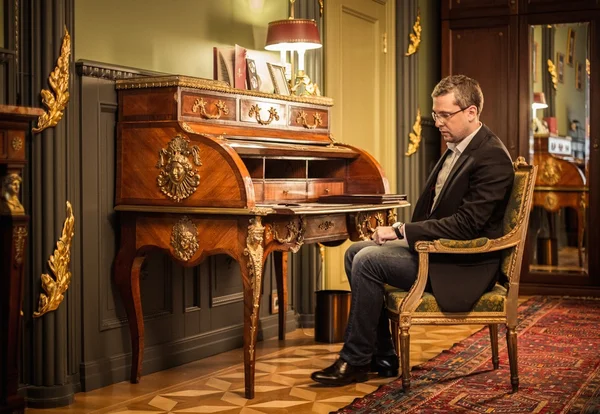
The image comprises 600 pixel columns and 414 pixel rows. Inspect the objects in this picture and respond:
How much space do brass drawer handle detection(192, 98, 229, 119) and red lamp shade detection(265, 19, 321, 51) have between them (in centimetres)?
80

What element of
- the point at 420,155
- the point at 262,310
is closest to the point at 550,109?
the point at 420,155

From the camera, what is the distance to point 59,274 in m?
3.41

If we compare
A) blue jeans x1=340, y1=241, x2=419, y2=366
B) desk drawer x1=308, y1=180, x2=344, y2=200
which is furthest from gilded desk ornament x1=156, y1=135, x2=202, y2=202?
desk drawer x1=308, y1=180, x2=344, y2=200

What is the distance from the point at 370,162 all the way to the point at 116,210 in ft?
4.44

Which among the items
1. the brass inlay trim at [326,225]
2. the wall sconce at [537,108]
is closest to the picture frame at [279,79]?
the brass inlay trim at [326,225]

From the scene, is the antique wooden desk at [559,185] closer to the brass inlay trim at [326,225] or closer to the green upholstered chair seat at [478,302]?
the brass inlay trim at [326,225]

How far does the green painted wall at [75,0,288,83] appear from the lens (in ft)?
12.0

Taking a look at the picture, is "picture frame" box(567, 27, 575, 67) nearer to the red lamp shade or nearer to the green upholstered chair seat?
the red lamp shade

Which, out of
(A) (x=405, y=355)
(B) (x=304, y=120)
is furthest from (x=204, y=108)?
(A) (x=405, y=355)

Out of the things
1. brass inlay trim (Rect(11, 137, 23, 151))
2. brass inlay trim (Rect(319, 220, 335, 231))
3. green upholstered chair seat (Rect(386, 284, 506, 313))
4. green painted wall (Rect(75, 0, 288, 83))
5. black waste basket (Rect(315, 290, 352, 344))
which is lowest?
black waste basket (Rect(315, 290, 352, 344))

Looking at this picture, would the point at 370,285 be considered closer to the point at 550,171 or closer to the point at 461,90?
the point at 461,90

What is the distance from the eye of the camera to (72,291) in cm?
351

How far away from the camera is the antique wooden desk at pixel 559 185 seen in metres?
6.42

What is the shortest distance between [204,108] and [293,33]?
3.11 feet
